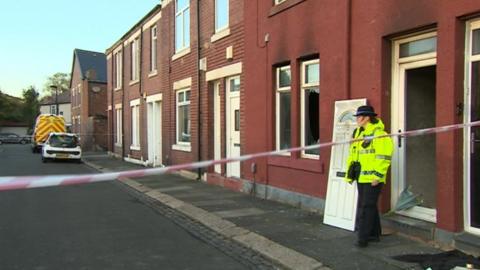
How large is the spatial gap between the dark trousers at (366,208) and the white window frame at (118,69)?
901 inches

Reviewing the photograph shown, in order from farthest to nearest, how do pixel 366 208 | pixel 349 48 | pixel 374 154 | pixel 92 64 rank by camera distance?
1. pixel 92 64
2. pixel 349 48
3. pixel 366 208
4. pixel 374 154

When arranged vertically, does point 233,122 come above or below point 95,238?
above

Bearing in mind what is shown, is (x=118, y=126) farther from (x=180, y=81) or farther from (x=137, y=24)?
(x=180, y=81)

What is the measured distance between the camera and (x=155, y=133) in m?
21.6

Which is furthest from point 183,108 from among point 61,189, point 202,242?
point 202,242

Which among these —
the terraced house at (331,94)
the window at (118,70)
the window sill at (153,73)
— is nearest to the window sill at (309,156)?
the terraced house at (331,94)

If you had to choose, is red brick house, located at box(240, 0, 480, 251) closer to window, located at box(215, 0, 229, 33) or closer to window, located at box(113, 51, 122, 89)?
window, located at box(215, 0, 229, 33)

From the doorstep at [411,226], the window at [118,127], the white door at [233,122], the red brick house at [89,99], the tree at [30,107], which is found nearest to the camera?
the doorstep at [411,226]

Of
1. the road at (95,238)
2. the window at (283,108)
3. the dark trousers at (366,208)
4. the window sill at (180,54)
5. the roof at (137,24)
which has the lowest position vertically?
the road at (95,238)

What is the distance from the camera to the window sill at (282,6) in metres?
10.5

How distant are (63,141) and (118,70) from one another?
4.76 meters

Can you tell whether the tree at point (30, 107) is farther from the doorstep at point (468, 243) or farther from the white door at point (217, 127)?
the doorstep at point (468, 243)

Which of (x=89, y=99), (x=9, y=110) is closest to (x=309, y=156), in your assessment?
(x=89, y=99)

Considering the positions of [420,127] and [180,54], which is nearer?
[420,127]
